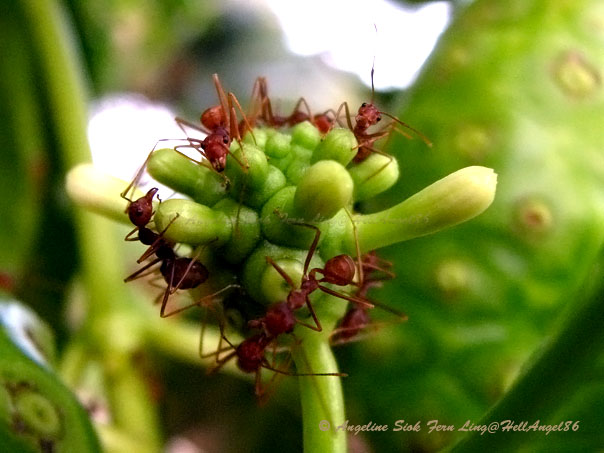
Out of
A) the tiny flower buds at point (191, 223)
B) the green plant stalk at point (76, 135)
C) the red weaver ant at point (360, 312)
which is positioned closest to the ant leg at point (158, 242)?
the tiny flower buds at point (191, 223)

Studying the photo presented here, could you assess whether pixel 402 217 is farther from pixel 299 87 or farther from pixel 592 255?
pixel 299 87

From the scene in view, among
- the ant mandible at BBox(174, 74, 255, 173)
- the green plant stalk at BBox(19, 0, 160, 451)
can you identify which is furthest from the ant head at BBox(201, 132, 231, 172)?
the green plant stalk at BBox(19, 0, 160, 451)

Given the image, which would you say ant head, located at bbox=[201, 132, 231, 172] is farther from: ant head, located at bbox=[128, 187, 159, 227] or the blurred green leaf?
the blurred green leaf

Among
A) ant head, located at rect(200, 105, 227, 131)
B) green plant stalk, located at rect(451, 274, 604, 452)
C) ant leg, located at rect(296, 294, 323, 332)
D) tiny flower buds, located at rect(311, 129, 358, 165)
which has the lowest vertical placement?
green plant stalk, located at rect(451, 274, 604, 452)

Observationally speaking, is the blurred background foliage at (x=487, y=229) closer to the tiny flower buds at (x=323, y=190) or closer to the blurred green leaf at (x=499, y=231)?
the blurred green leaf at (x=499, y=231)

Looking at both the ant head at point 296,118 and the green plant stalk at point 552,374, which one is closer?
the green plant stalk at point 552,374
